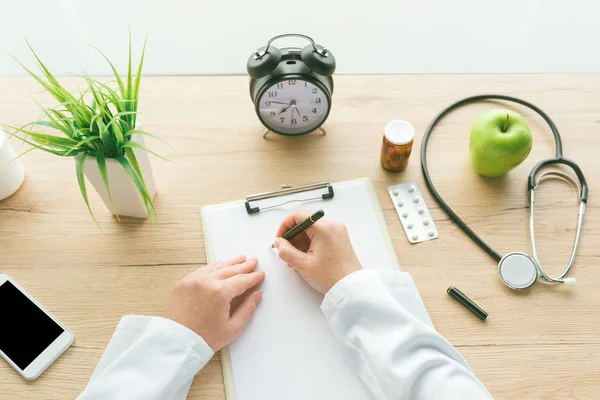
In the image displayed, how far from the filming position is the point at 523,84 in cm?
107

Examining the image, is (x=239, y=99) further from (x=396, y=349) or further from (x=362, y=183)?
(x=396, y=349)

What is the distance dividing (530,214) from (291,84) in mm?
492

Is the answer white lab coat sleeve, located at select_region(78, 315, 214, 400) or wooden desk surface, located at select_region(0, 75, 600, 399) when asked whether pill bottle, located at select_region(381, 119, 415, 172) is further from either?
white lab coat sleeve, located at select_region(78, 315, 214, 400)

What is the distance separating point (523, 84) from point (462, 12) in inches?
9.4

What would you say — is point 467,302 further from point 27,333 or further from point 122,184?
Answer: point 27,333

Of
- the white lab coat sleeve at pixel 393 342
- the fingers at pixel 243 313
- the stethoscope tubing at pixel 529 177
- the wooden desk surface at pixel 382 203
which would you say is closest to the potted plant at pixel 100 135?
the wooden desk surface at pixel 382 203

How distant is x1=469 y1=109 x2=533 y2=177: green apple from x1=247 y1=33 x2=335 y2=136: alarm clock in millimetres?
284

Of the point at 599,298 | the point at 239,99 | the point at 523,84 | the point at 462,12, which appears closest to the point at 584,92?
the point at 523,84

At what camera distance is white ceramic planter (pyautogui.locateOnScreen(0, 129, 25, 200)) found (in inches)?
34.4

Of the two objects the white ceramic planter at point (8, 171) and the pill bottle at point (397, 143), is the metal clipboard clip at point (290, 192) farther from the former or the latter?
the white ceramic planter at point (8, 171)

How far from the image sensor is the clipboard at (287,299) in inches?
29.7

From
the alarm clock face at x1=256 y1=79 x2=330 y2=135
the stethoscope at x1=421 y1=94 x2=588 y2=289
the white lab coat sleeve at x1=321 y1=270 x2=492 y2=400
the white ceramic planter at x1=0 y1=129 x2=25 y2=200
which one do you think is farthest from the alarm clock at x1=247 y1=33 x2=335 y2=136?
the white ceramic planter at x1=0 y1=129 x2=25 y2=200

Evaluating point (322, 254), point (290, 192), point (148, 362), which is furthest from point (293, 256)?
point (148, 362)

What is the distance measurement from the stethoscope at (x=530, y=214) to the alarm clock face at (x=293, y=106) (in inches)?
8.7
